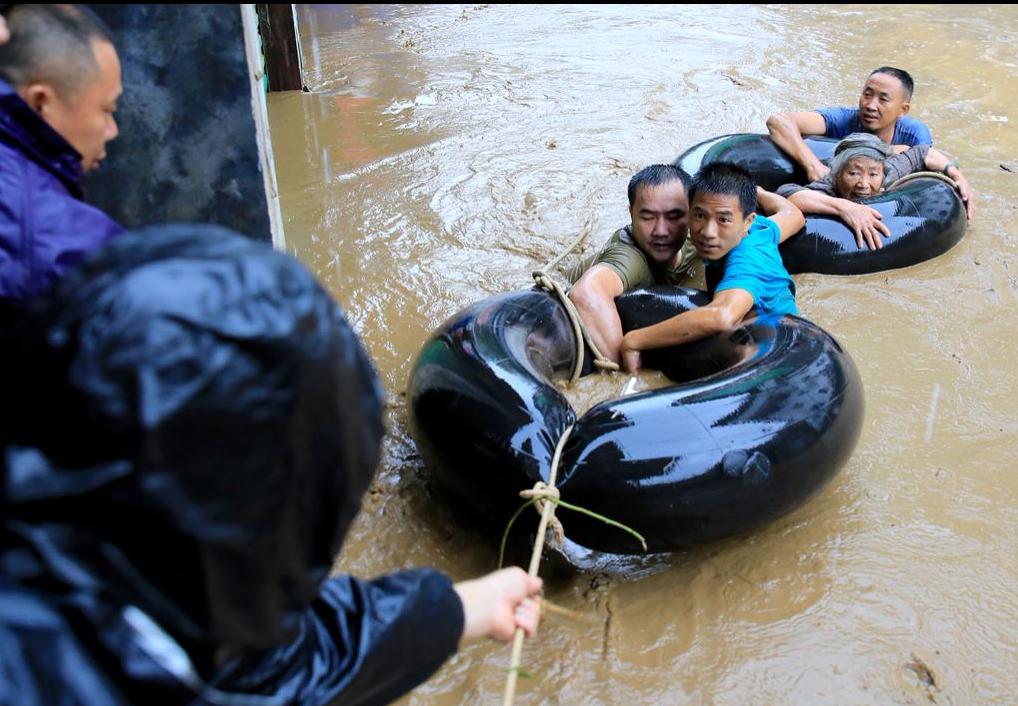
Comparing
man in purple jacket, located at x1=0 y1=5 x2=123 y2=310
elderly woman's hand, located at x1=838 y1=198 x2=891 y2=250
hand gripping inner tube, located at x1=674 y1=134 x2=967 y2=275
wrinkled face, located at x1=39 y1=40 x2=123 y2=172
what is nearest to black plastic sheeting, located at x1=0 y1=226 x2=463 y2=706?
man in purple jacket, located at x1=0 y1=5 x2=123 y2=310

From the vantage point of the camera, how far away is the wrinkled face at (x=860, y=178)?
5.07 metres

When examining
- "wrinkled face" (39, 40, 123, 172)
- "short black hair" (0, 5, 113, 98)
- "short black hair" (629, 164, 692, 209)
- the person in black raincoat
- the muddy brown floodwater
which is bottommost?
the muddy brown floodwater

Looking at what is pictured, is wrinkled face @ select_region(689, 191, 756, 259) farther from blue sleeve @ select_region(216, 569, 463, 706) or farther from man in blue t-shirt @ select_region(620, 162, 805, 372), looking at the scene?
blue sleeve @ select_region(216, 569, 463, 706)

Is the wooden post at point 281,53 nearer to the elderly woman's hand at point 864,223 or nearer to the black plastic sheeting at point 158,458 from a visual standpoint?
the elderly woman's hand at point 864,223

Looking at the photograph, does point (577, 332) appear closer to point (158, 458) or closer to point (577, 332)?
point (577, 332)

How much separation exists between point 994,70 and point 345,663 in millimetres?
8867

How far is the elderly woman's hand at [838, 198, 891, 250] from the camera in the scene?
474cm

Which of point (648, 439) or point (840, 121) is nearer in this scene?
point (648, 439)

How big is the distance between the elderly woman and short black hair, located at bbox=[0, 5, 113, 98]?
12.2ft

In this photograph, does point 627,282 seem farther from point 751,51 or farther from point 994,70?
point 994,70

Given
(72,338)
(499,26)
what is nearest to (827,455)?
(72,338)

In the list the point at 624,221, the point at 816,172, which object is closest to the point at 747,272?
the point at 624,221

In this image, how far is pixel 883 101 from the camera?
5457mm

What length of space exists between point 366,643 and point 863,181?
4493 mm
